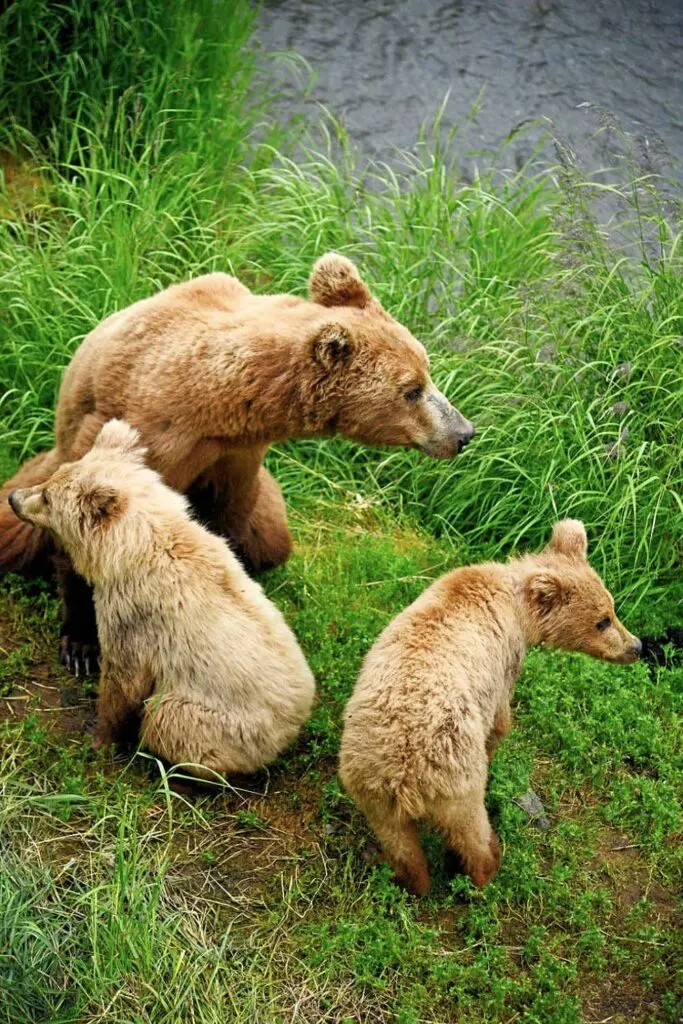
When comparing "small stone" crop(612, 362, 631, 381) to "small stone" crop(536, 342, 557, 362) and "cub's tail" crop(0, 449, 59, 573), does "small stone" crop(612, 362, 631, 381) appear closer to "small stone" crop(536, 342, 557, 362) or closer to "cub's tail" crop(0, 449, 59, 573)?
"small stone" crop(536, 342, 557, 362)

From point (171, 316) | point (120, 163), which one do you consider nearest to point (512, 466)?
point (171, 316)

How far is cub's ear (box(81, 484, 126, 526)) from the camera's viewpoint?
4.58 meters

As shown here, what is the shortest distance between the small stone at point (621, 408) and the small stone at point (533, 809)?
232 centimetres

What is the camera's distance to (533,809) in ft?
16.4

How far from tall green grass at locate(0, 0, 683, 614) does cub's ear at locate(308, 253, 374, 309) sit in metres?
1.67

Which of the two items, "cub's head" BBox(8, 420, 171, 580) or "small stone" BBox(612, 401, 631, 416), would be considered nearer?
"cub's head" BBox(8, 420, 171, 580)

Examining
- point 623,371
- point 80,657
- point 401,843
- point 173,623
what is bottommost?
point 80,657

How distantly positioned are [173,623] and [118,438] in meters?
0.76

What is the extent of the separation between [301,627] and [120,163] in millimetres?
3568

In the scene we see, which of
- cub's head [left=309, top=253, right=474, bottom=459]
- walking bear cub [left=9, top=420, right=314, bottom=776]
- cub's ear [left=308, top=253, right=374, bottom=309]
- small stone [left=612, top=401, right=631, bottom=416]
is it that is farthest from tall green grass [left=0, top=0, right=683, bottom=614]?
walking bear cub [left=9, top=420, right=314, bottom=776]

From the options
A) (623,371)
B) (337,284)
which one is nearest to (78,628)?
(337,284)

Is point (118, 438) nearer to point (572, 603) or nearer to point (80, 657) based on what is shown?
point (80, 657)

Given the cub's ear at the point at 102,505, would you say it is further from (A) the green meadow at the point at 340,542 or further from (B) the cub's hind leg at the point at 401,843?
(B) the cub's hind leg at the point at 401,843

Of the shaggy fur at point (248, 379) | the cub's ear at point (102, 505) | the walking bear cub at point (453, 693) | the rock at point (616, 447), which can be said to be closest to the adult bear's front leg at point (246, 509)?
the shaggy fur at point (248, 379)
